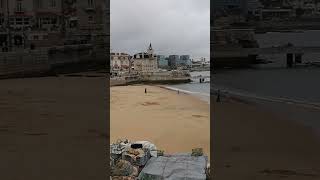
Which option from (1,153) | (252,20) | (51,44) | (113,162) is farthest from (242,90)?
(1,153)

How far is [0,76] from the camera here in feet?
13.6

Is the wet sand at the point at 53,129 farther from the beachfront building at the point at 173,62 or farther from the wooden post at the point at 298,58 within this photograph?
the beachfront building at the point at 173,62

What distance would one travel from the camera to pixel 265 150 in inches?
128

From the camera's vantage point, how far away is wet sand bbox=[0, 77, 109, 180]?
2539 mm

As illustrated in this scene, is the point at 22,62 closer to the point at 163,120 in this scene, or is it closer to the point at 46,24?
the point at 46,24

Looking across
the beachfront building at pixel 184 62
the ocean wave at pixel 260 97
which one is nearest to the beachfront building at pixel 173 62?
the beachfront building at pixel 184 62

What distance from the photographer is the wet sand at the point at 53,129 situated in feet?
8.33

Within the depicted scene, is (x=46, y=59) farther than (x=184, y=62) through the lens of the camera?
No

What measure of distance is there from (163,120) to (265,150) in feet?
13.8

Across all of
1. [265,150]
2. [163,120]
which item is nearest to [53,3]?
[265,150]

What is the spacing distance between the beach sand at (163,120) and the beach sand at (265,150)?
0.45 meters

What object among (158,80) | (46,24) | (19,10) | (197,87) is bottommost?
(197,87)

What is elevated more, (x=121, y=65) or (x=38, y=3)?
(x=38, y=3)

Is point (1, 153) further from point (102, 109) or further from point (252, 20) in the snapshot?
point (252, 20)
